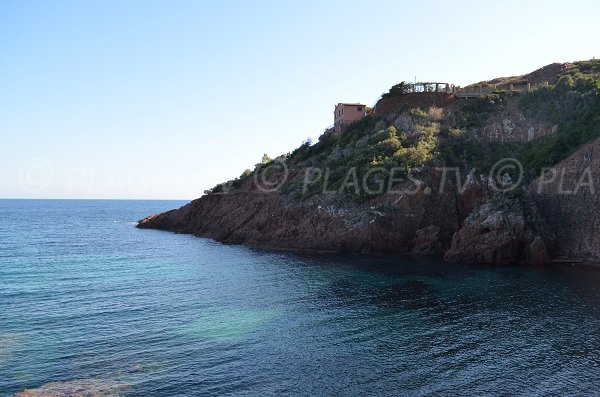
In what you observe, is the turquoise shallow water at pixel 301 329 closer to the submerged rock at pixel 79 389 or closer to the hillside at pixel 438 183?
the submerged rock at pixel 79 389

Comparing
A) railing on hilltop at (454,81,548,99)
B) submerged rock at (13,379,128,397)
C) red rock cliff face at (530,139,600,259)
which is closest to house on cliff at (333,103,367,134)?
railing on hilltop at (454,81,548,99)

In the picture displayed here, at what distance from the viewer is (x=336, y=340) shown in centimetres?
2747

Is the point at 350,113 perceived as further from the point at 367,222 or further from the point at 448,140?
the point at 367,222

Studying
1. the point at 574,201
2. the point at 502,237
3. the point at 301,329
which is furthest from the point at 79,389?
the point at 574,201

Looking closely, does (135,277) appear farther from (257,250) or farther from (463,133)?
(463,133)

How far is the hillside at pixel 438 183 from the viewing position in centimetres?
5347

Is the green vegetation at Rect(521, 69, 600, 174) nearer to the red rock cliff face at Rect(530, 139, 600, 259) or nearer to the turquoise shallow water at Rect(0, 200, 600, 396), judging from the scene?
the red rock cliff face at Rect(530, 139, 600, 259)

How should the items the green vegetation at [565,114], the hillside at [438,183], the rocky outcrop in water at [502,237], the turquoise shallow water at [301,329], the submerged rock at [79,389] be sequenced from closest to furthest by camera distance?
the submerged rock at [79,389], the turquoise shallow water at [301,329], the rocky outcrop in water at [502,237], the hillside at [438,183], the green vegetation at [565,114]

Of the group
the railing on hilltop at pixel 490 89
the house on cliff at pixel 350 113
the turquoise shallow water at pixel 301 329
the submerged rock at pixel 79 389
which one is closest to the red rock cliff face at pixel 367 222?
the turquoise shallow water at pixel 301 329

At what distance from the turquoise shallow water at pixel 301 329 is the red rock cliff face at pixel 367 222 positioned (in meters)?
9.19

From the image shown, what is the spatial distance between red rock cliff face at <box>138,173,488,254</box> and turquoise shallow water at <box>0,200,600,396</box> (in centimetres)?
919

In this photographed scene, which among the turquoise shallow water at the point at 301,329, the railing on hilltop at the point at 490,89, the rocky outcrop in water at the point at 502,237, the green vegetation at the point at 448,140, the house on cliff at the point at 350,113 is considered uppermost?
the railing on hilltop at the point at 490,89

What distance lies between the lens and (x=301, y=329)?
29.5 meters

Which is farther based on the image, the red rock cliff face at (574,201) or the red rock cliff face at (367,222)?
the red rock cliff face at (367,222)
